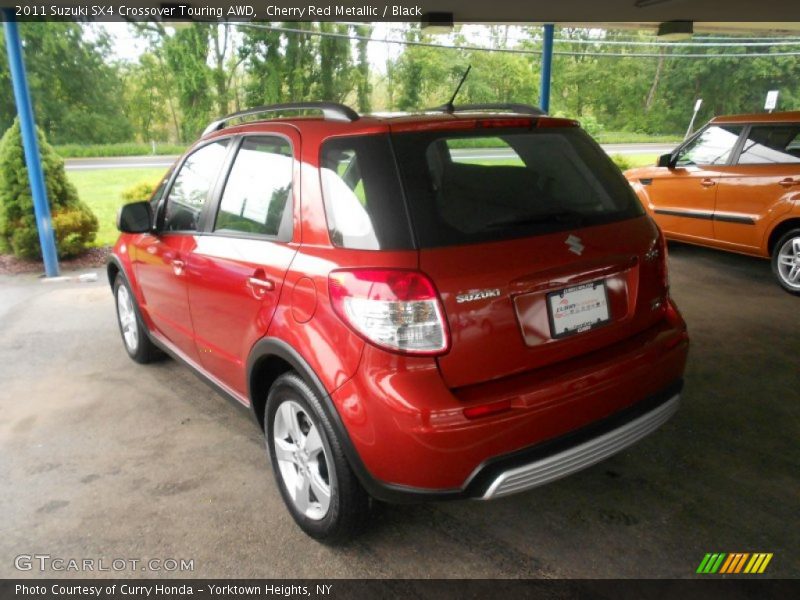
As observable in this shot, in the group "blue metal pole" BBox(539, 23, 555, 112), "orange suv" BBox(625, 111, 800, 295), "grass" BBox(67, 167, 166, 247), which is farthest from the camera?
"grass" BBox(67, 167, 166, 247)

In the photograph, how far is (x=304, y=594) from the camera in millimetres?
2174

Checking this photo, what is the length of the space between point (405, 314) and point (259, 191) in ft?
3.63

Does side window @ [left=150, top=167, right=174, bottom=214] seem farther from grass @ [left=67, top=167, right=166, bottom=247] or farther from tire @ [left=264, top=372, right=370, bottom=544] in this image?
grass @ [left=67, top=167, right=166, bottom=247]

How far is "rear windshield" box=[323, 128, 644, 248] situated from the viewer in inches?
79.6

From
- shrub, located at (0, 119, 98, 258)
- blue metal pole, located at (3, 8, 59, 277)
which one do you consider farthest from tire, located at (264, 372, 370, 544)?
shrub, located at (0, 119, 98, 258)

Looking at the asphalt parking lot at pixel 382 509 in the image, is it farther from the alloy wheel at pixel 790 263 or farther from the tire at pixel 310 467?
the alloy wheel at pixel 790 263

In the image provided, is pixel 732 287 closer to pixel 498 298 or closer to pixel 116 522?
pixel 498 298

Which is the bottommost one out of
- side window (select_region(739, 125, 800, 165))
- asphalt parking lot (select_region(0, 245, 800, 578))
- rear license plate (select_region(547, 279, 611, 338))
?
asphalt parking lot (select_region(0, 245, 800, 578))

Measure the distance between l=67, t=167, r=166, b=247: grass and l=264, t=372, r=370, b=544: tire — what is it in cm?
936

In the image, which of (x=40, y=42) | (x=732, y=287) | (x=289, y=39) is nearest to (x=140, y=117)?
(x=40, y=42)

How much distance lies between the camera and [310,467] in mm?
2367

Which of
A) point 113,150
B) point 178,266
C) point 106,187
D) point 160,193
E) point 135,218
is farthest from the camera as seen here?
point 113,150

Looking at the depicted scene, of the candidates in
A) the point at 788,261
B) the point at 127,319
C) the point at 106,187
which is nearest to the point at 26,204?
the point at 127,319

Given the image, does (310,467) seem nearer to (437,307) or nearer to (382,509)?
(382,509)
